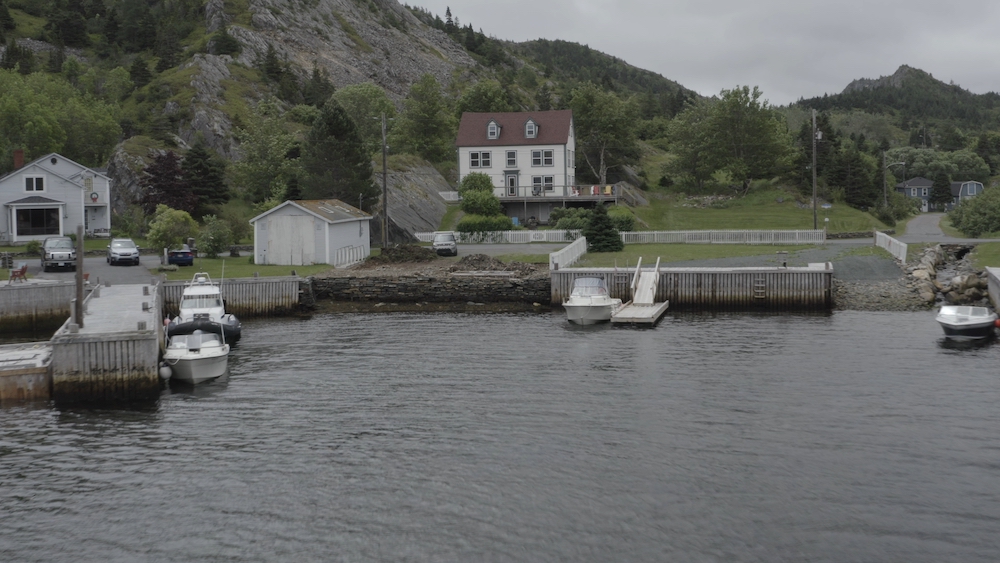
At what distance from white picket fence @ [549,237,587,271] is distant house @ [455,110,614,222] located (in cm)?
2800

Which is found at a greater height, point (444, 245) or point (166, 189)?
point (166, 189)

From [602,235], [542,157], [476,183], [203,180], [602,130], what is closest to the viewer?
[602,235]

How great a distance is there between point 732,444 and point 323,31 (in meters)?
171

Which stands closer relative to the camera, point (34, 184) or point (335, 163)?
point (335, 163)

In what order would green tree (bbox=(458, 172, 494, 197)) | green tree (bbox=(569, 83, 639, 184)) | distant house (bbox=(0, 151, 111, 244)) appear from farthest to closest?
green tree (bbox=(569, 83, 639, 184))
green tree (bbox=(458, 172, 494, 197))
distant house (bbox=(0, 151, 111, 244))

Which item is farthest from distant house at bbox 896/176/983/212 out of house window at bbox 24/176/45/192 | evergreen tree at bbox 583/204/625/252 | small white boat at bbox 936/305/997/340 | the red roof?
house window at bbox 24/176/45/192

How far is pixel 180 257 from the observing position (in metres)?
54.6

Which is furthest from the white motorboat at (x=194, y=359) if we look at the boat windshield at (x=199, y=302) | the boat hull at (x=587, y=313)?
the boat hull at (x=587, y=313)

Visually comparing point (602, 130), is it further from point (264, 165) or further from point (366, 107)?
point (264, 165)

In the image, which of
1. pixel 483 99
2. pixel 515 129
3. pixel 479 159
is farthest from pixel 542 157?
pixel 483 99

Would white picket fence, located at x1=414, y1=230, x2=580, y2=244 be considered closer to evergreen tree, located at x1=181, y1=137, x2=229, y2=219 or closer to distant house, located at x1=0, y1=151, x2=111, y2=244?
evergreen tree, located at x1=181, y1=137, x2=229, y2=219

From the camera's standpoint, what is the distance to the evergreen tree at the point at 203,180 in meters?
80.5

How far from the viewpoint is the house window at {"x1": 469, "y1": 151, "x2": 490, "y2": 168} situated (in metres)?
92.3

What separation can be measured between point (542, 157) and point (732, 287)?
155 feet
